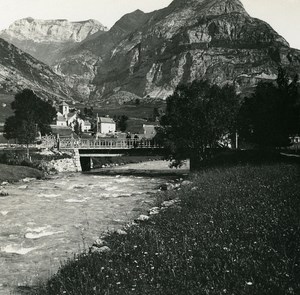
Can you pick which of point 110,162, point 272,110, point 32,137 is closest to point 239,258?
point 272,110

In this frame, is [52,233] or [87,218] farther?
[87,218]

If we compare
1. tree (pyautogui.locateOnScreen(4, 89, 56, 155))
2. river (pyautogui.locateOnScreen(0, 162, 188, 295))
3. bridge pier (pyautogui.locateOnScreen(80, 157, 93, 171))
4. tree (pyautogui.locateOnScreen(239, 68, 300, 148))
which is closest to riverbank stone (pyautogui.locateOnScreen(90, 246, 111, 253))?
river (pyautogui.locateOnScreen(0, 162, 188, 295))

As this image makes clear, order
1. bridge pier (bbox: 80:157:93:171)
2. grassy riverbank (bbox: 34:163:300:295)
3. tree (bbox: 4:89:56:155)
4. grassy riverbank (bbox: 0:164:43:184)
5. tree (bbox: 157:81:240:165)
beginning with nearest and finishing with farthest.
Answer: grassy riverbank (bbox: 34:163:300:295) → grassy riverbank (bbox: 0:164:43:184) → tree (bbox: 157:81:240:165) → bridge pier (bbox: 80:157:93:171) → tree (bbox: 4:89:56:155)

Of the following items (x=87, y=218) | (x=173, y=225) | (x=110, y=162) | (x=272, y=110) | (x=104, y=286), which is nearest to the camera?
(x=104, y=286)

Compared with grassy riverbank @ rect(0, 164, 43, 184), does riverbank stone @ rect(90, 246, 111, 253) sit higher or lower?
higher

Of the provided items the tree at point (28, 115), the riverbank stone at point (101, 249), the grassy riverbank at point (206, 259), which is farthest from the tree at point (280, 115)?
the tree at point (28, 115)

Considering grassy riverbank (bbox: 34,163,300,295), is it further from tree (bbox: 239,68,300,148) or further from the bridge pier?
the bridge pier

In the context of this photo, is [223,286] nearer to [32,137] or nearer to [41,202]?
[41,202]
